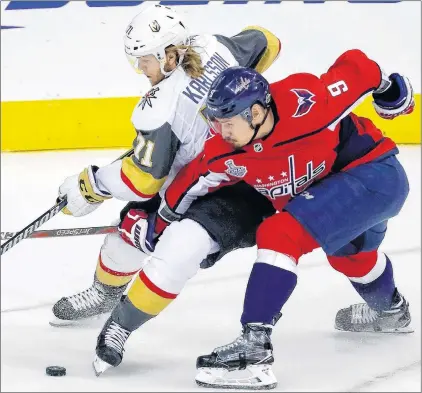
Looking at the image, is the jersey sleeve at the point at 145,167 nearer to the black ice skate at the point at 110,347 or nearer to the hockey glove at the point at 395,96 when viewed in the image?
the black ice skate at the point at 110,347

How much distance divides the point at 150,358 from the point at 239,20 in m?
2.63

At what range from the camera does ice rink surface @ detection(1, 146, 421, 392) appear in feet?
9.40

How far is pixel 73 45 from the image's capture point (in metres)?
5.39

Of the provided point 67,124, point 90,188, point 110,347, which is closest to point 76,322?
point 90,188

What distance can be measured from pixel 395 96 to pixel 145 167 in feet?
2.28

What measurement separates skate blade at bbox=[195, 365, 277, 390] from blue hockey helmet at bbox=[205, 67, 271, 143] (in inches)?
21.7

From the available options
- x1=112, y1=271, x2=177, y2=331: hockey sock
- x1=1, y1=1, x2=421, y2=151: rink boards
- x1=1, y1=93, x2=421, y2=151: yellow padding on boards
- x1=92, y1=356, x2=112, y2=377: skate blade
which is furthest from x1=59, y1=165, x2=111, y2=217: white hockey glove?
x1=1, y1=93, x2=421, y2=151: yellow padding on boards

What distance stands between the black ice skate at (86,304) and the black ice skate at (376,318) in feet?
2.13

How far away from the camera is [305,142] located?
280 cm

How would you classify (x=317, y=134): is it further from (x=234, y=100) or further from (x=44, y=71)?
(x=44, y=71)

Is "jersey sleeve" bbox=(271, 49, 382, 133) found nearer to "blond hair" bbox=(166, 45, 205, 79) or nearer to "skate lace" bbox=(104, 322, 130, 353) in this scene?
"blond hair" bbox=(166, 45, 205, 79)

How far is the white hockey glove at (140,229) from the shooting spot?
10.5 ft

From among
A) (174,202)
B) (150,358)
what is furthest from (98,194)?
(150,358)

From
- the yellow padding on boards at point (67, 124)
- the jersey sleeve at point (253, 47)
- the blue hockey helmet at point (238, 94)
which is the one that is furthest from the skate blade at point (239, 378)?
the yellow padding on boards at point (67, 124)
